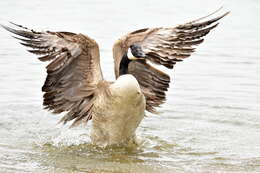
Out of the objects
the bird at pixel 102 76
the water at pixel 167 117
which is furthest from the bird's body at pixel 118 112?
the water at pixel 167 117

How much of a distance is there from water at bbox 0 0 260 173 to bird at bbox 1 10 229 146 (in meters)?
0.45

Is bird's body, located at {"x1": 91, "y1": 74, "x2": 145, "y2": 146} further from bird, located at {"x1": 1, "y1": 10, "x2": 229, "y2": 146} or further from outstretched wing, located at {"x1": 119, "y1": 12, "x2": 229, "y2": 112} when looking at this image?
outstretched wing, located at {"x1": 119, "y1": 12, "x2": 229, "y2": 112}

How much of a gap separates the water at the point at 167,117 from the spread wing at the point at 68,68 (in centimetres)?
63

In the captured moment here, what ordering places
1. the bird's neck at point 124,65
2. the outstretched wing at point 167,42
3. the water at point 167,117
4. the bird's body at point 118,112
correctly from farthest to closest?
1. the outstretched wing at point 167,42
2. the bird's neck at point 124,65
3. the bird's body at point 118,112
4. the water at point 167,117

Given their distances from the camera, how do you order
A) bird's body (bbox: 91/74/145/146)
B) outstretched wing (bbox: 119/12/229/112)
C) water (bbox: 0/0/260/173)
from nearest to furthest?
water (bbox: 0/0/260/173) < bird's body (bbox: 91/74/145/146) < outstretched wing (bbox: 119/12/229/112)

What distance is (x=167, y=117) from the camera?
11.0 metres

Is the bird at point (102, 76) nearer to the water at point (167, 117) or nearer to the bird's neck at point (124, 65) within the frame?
the bird's neck at point (124, 65)

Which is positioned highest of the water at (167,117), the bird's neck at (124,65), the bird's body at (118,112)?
the bird's neck at (124,65)

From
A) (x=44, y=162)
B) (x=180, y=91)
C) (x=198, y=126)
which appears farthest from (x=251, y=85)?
(x=44, y=162)

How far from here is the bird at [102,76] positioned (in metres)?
8.77

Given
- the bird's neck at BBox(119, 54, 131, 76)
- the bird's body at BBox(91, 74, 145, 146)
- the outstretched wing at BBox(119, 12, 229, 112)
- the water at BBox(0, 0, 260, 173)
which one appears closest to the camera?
the water at BBox(0, 0, 260, 173)

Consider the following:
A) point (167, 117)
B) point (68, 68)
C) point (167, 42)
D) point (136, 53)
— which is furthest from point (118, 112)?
point (167, 117)

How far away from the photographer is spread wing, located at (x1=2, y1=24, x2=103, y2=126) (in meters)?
8.77

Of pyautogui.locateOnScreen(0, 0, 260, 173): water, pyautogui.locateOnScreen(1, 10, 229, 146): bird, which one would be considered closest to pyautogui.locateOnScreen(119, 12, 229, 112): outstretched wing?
pyautogui.locateOnScreen(1, 10, 229, 146): bird
